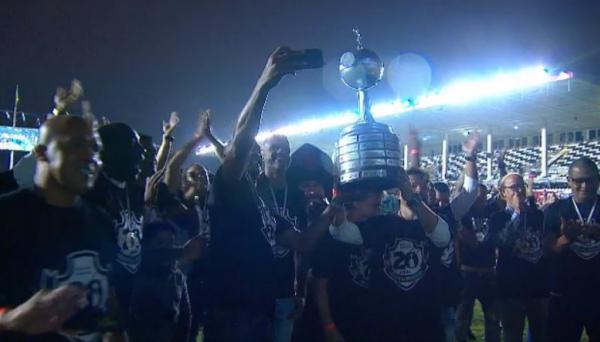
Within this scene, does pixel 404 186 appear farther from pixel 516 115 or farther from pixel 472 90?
pixel 516 115

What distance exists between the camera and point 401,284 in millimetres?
3453

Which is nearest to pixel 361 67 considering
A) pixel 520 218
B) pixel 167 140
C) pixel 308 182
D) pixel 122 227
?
pixel 308 182

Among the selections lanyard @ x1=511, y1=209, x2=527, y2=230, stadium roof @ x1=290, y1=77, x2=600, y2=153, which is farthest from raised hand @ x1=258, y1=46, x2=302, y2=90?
stadium roof @ x1=290, y1=77, x2=600, y2=153

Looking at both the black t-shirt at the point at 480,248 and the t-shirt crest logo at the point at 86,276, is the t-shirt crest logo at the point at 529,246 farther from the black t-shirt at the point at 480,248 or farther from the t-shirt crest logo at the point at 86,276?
the t-shirt crest logo at the point at 86,276

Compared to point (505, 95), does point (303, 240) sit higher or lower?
lower

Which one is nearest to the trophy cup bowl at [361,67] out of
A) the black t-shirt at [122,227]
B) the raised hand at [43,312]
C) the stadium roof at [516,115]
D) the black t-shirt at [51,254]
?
the black t-shirt at [122,227]

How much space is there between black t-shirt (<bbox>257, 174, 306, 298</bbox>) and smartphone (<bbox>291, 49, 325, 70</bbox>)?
4.48ft

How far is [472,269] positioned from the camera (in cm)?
696

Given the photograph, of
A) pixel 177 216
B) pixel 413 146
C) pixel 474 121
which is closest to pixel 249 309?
pixel 177 216

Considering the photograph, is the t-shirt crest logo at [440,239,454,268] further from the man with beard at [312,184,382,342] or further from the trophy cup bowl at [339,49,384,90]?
the trophy cup bowl at [339,49,384,90]

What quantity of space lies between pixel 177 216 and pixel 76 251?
1.90m

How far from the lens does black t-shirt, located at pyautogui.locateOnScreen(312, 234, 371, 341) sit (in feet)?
11.5

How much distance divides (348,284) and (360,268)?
131mm

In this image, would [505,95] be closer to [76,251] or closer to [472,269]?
[472,269]
